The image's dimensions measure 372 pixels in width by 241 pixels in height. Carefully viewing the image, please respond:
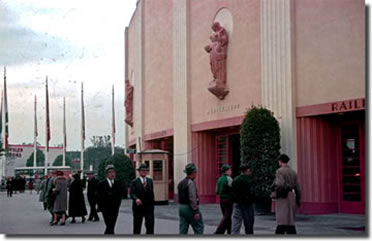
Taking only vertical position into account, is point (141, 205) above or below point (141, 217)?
above

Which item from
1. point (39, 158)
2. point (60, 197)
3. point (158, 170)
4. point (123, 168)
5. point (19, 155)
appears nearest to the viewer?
point (60, 197)

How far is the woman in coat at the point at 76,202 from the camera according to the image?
19.2m

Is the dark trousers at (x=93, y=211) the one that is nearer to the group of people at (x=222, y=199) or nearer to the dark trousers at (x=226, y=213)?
the group of people at (x=222, y=199)

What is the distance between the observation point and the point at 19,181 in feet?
156

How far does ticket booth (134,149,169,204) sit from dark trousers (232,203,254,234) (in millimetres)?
14274

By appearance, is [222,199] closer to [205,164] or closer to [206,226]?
[206,226]

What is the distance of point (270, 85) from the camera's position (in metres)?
20.5

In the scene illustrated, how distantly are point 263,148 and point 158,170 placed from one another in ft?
28.1

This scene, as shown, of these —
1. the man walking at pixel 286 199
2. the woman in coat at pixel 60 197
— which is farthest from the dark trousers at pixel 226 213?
the woman in coat at pixel 60 197

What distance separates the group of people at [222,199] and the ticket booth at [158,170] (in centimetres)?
1310

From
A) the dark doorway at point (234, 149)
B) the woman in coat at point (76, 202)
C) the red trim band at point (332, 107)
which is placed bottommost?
the woman in coat at point (76, 202)

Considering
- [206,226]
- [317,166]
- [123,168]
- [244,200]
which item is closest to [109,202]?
[244,200]

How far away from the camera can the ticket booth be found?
87.9 ft

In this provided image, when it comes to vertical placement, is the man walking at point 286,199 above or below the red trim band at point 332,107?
below
